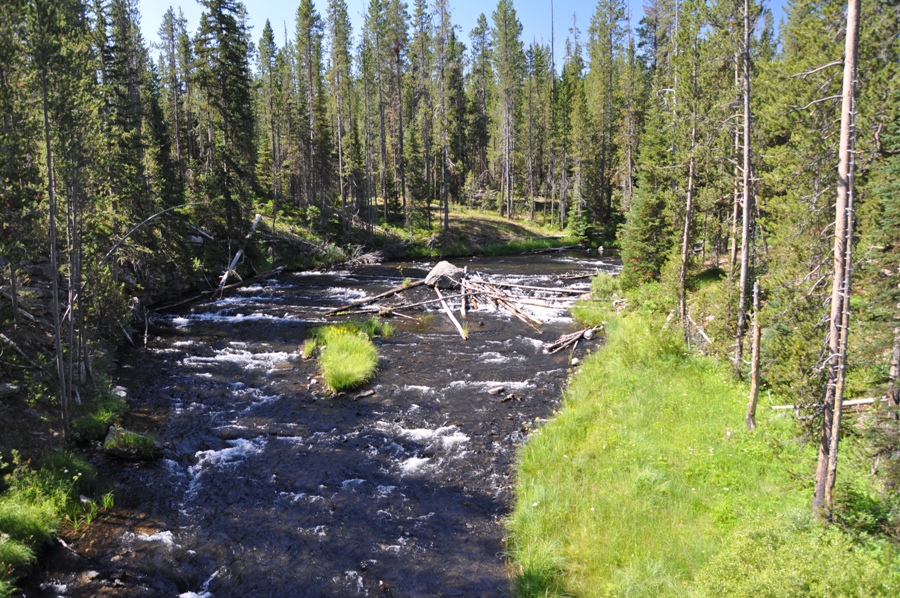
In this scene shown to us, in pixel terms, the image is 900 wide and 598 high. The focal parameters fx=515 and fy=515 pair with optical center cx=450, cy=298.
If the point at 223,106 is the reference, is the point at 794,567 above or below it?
below

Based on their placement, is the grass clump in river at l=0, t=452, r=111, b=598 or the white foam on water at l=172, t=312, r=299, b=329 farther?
the white foam on water at l=172, t=312, r=299, b=329

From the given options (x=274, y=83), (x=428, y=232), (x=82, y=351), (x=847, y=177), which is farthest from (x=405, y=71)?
(x=847, y=177)

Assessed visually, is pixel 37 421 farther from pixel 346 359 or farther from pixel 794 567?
pixel 794 567

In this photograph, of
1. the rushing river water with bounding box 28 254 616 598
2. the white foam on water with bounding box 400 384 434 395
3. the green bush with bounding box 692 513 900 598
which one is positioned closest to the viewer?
the green bush with bounding box 692 513 900 598

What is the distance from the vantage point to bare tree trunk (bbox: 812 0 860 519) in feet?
23.5

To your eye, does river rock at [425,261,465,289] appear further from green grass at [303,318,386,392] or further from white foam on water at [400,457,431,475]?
white foam on water at [400,457,431,475]

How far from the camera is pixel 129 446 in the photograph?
11.5m

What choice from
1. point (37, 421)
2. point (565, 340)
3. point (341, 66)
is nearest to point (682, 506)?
point (565, 340)

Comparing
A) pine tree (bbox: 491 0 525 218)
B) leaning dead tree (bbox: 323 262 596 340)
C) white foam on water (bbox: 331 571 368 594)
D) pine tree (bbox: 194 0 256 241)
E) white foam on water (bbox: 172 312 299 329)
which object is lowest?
white foam on water (bbox: 331 571 368 594)

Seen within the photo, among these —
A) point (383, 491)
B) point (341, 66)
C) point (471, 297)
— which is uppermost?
point (341, 66)

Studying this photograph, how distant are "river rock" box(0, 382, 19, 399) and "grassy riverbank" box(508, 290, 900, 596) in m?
11.6

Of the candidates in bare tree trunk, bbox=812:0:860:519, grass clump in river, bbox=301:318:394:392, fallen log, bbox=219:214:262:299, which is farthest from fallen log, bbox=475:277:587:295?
bare tree trunk, bbox=812:0:860:519

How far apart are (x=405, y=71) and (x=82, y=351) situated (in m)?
50.5

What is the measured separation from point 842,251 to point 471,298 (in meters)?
19.8
